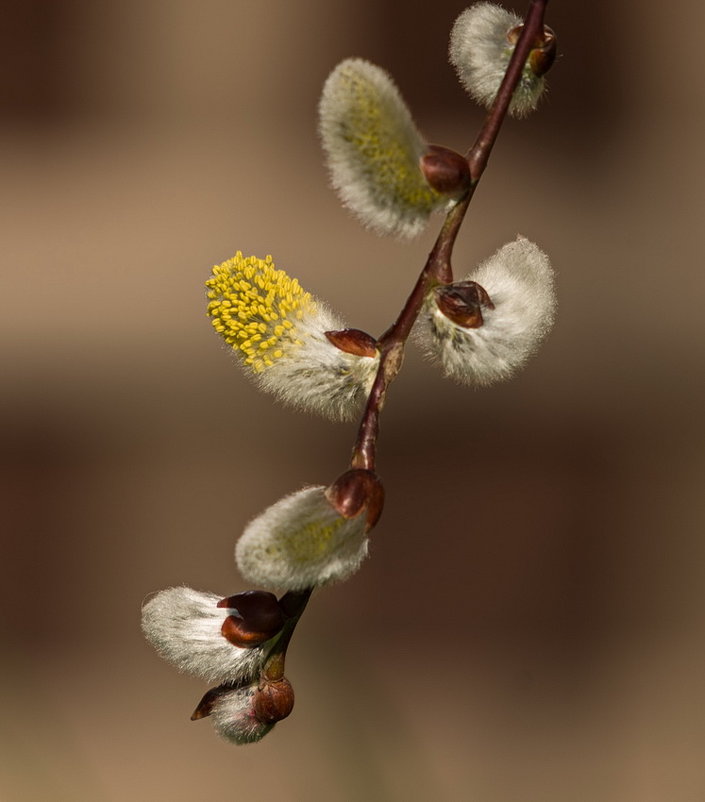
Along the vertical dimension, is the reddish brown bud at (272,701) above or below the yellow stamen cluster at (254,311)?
below

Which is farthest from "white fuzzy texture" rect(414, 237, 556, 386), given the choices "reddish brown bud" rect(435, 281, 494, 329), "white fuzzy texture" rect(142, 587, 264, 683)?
"white fuzzy texture" rect(142, 587, 264, 683)

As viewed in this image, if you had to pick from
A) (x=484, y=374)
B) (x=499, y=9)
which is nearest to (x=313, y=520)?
(x=484, y=374)

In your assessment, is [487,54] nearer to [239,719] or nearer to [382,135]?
[382,135]

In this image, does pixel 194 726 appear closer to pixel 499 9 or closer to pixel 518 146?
pixel 518 146

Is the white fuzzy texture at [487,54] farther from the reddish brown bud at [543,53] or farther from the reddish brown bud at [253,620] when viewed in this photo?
the reddish brown bud at [253,620]

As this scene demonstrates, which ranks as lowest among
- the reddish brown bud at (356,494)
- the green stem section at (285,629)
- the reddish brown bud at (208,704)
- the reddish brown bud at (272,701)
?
the reddish brown bud at (208,704)

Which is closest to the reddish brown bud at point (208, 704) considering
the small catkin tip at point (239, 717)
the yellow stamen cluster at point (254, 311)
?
the small catkin tip at point (239, 717)
